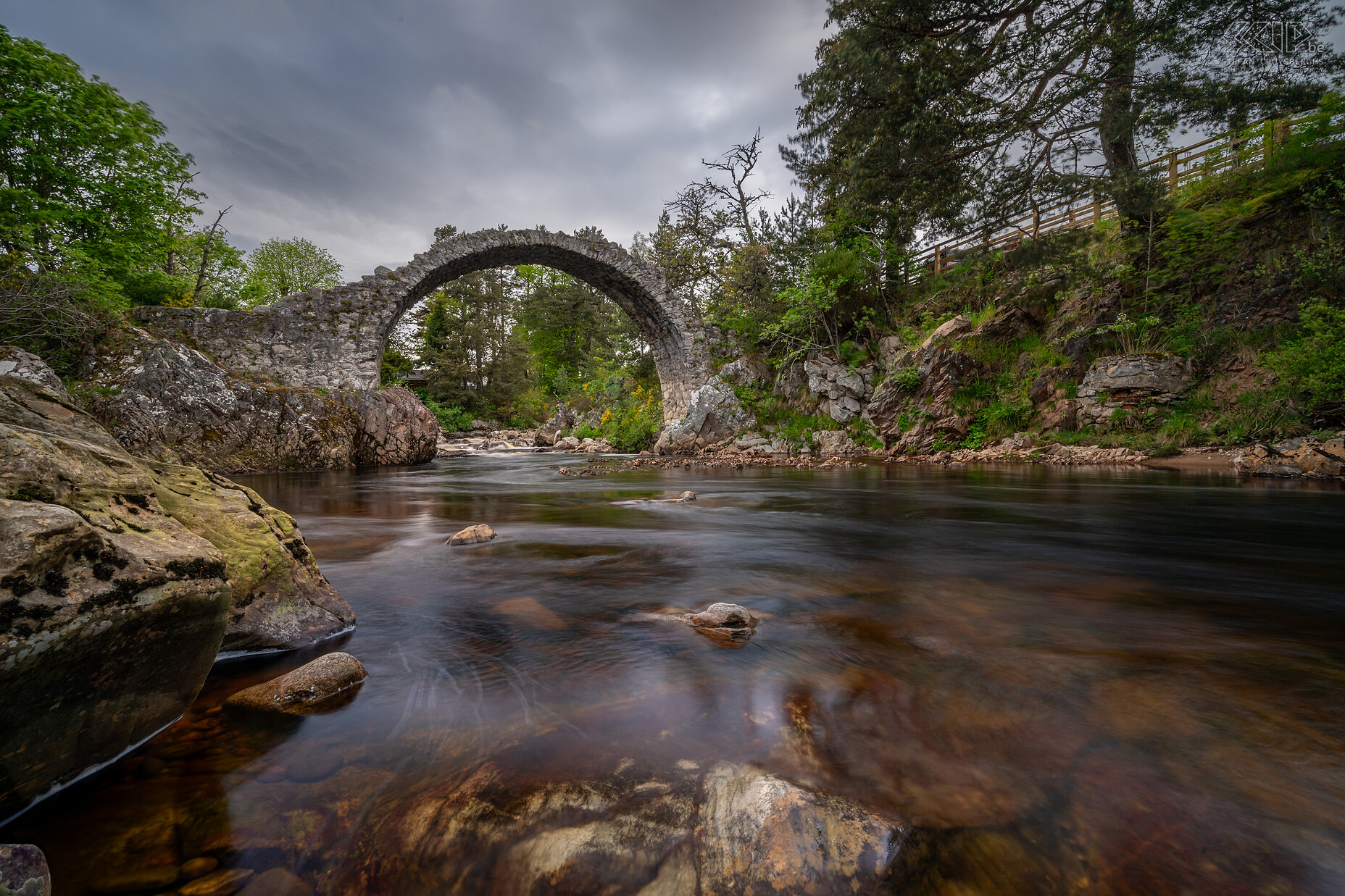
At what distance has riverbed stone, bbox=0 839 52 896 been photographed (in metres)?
0.81

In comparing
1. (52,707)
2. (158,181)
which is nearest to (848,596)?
(52,707)

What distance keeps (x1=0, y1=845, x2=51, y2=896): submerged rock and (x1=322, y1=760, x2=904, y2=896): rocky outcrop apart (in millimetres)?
423

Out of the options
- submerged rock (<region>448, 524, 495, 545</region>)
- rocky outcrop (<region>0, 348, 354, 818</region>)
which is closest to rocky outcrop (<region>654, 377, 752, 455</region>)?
submerged rock (<region>448, 524, 495, 545</region>)

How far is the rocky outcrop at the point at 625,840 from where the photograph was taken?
3.31ft

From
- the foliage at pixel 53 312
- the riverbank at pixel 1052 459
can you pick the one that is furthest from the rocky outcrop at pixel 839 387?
the foliage at pixel 53 312

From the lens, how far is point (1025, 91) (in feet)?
30.4

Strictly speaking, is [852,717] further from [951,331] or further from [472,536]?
[951,331]

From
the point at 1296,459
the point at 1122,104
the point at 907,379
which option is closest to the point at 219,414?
the point at 907,379

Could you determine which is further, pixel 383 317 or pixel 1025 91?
pixel 383 317

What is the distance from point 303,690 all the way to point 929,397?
13.2m

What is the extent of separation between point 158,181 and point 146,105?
224cm

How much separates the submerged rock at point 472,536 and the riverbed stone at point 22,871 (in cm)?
337

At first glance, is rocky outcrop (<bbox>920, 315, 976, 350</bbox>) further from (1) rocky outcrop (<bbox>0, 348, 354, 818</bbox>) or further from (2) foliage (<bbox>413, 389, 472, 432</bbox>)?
(2) foliage (<bbox>413, 389, 472, 432</bbox>)

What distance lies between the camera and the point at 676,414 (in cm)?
1806
